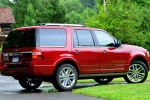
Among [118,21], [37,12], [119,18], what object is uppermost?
[37,12]

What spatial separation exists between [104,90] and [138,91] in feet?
3.08

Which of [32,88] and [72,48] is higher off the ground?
[72,48]

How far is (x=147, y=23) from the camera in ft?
189

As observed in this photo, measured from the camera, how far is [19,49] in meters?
12.5

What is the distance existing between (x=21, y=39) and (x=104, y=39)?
Result: 2.66 meters

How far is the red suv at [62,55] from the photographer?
12.2 metres

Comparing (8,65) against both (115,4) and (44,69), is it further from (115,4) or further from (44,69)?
(115,4)

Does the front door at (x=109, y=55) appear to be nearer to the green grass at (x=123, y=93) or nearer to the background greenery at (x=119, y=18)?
the green grass at (x=123, y=93)

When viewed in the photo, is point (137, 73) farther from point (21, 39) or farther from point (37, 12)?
point (37, 12)

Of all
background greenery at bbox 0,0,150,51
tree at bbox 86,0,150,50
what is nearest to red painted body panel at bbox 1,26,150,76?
tree at bbox 86,0,150,50

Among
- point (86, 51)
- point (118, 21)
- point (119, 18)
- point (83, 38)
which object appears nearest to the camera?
point (86, 51)

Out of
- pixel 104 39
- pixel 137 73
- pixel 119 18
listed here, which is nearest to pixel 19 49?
pixel 104 39

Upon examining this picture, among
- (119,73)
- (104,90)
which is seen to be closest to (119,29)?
(119,73)

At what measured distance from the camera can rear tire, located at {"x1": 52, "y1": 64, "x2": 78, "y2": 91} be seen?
12.4 m
